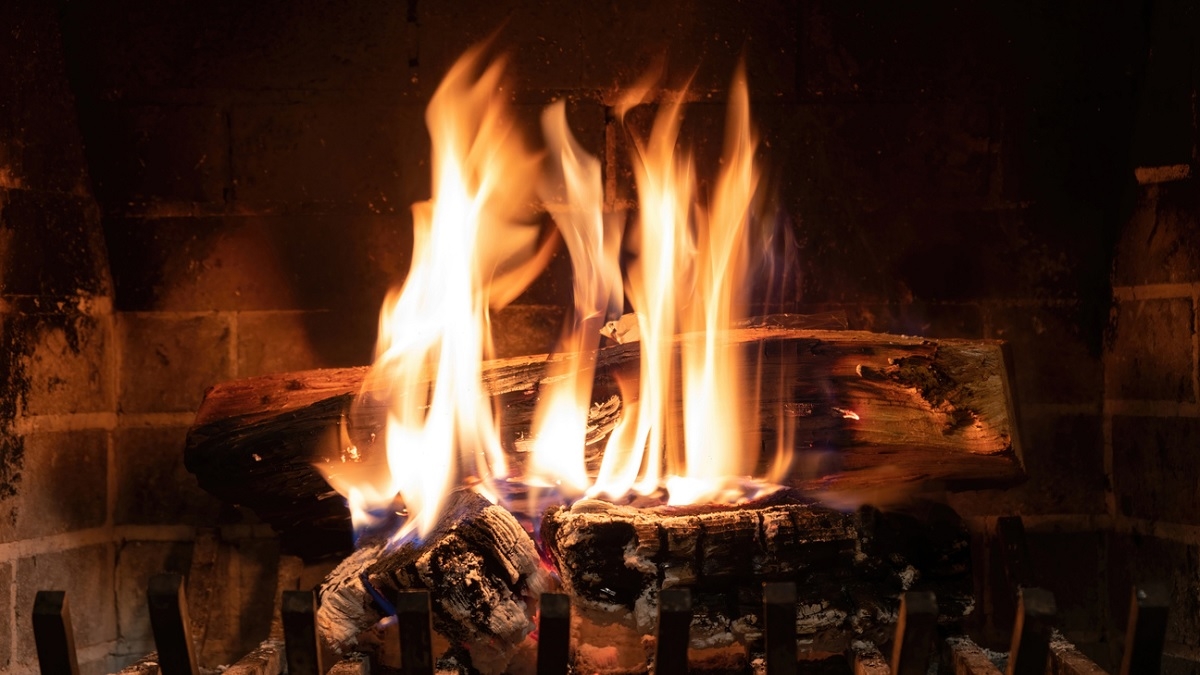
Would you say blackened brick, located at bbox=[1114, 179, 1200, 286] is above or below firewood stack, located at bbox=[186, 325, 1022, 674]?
above

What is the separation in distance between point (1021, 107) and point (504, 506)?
1.76m

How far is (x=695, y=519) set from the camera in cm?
212

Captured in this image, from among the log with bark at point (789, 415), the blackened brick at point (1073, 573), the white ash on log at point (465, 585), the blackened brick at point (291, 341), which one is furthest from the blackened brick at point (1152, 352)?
the blackened brick at point (291, 341)

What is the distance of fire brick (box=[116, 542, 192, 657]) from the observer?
281cm

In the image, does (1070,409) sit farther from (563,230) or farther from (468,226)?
(468,226)

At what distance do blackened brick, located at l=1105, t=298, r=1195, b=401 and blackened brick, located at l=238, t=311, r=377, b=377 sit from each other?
6.76ft

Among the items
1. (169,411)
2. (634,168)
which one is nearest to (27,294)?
(169,411)

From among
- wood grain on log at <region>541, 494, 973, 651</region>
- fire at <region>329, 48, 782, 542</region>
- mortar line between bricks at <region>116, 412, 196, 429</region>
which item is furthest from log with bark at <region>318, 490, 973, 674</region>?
mortar line between bricks at <region>116, 412, 196, 429</region>

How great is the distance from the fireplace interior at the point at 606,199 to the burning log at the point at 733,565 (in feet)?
2.52

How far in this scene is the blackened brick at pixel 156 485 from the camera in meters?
2.85

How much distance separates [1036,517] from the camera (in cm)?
283

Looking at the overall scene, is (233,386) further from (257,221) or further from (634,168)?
(634,168)

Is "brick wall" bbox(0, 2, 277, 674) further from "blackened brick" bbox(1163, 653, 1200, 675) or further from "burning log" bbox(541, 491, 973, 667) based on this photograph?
"blackened brick" bbox(1163, 653, 1200, 675)

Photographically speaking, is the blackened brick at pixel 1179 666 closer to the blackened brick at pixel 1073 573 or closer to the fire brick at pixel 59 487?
the blackened brick at pixel 1073 573
